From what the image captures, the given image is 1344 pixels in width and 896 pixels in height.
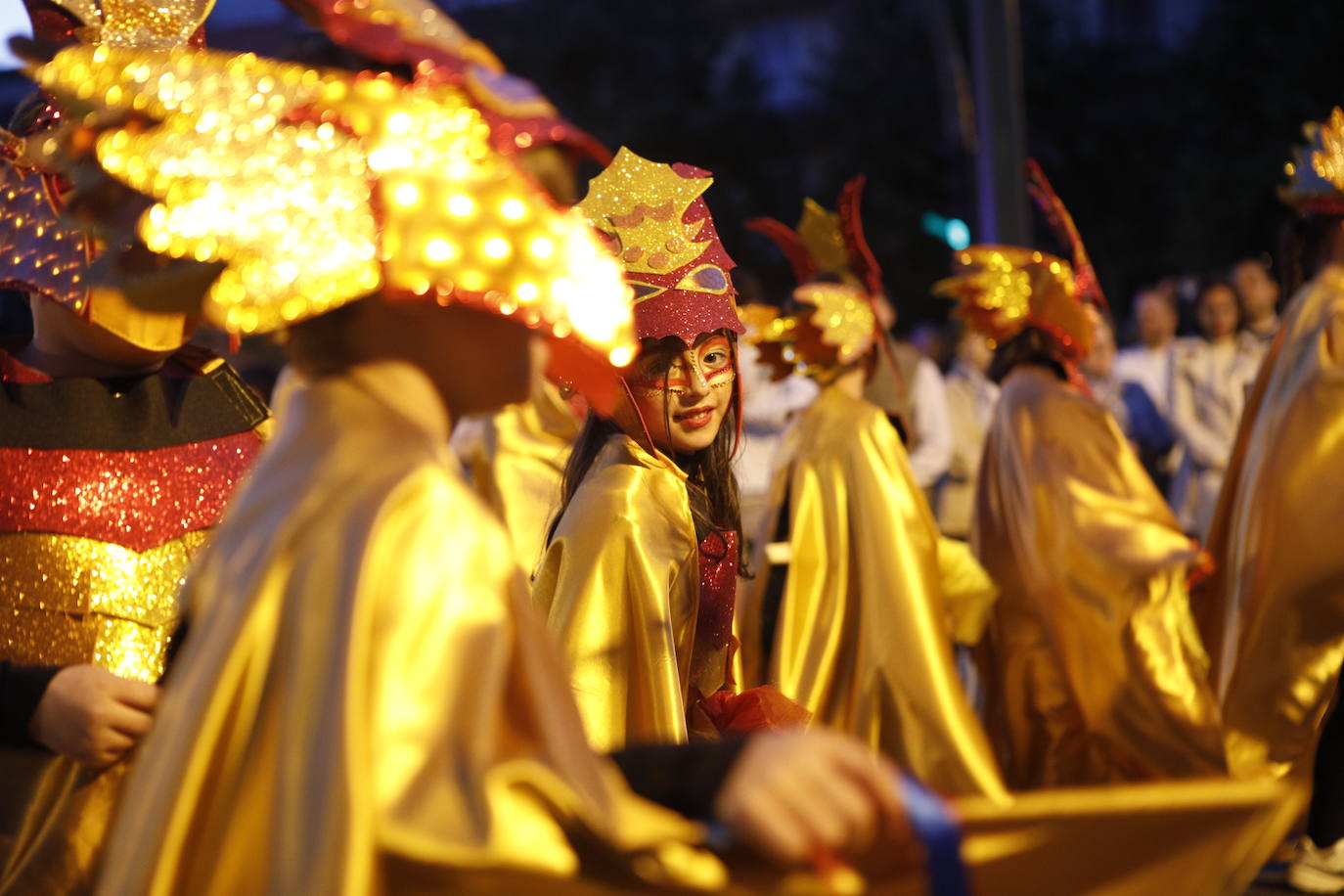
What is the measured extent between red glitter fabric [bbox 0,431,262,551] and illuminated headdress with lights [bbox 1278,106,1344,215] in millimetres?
4937

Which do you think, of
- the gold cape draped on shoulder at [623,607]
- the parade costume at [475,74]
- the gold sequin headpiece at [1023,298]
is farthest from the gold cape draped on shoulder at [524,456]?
the parade costume at [475,74]

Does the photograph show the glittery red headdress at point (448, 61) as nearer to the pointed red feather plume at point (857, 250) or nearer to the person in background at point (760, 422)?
the pointed red feather plume at point (857, 250)

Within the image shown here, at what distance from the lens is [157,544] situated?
8.81 ft

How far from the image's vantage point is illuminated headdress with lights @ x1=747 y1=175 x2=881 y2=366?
23.0ft

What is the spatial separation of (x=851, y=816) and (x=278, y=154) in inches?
37.5

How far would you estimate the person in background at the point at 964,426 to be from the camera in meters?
10.4

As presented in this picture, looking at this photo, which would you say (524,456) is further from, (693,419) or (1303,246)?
(693,419)

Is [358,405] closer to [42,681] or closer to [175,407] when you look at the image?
[42,681]

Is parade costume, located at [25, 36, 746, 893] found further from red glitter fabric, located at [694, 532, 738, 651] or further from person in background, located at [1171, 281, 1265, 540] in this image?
person in background, located at [1171, 281, 1265, 540]

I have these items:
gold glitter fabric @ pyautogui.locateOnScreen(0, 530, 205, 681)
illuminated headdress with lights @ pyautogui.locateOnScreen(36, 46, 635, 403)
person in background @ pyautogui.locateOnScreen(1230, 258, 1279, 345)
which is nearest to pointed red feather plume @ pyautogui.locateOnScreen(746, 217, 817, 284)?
person in background @ pyautogui.locateOnScreen(1230, 258, 1279, 345)

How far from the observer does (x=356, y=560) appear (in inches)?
64.6

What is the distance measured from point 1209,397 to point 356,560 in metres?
9.60

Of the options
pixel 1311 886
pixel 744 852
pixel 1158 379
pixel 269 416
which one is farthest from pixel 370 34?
pixel 1158 379

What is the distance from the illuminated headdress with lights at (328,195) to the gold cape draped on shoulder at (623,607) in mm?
1690
